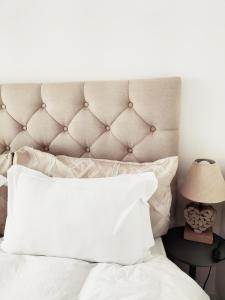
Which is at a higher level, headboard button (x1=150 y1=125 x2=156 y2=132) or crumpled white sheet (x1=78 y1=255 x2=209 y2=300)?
headboard button (x1=150 y1=125 x2=156 y2=132)

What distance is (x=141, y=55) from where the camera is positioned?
53.4 inches

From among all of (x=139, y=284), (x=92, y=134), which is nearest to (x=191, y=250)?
(x=139, y=284)

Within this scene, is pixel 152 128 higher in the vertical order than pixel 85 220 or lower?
higher

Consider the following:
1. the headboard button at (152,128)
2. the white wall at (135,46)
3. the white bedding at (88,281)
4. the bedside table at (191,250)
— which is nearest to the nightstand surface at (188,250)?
the bedside table at (191,250)

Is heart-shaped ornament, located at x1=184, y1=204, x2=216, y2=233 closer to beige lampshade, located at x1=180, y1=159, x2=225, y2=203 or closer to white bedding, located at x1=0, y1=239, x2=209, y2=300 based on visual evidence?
beige lampshade, located at x1=180, y1=159, x2=225, y2=203

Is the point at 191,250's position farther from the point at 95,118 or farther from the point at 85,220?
the point at 95,118

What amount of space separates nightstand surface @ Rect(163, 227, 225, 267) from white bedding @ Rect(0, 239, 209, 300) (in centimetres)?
20

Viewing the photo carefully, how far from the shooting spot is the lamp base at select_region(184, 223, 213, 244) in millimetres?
1302

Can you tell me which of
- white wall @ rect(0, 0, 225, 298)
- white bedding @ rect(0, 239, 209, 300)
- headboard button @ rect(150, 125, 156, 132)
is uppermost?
white wall @ rect(0, 0, 225, 298)

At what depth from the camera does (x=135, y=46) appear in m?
1.35

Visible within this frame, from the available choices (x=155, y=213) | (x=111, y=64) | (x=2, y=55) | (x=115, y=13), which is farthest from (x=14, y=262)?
(x=115, y=13)

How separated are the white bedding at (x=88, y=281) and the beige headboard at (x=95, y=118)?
1.85ft

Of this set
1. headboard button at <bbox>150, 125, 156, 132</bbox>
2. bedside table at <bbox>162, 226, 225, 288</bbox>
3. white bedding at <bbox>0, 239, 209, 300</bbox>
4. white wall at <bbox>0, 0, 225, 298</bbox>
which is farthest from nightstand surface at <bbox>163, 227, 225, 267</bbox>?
headboard button at <bbox>150, 125, 156, 132</bbox>

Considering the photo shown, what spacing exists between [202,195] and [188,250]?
28cm
